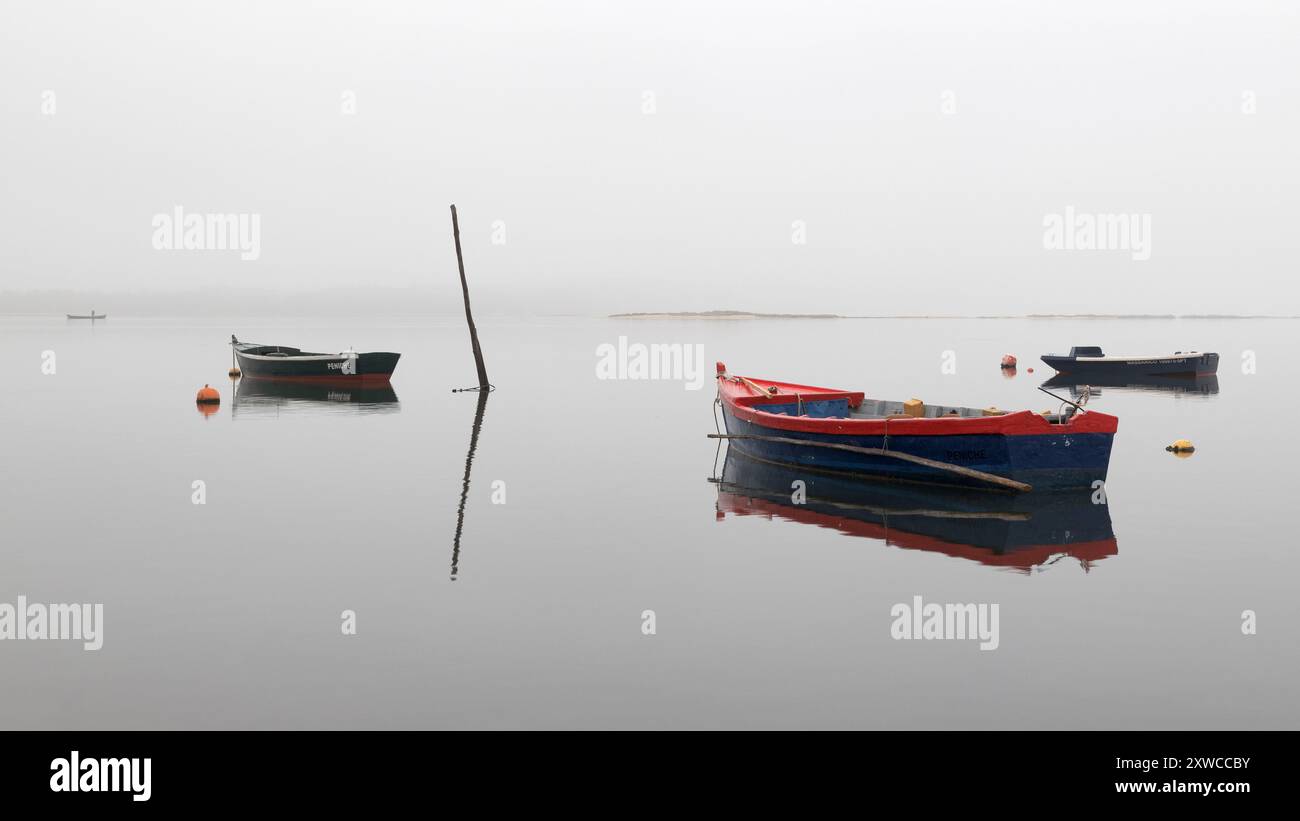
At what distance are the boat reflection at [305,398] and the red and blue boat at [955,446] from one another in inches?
839

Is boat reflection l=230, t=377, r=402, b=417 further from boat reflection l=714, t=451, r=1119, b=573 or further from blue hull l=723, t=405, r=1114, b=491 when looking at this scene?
blue hull l=723, t=405, r=1114, b=491

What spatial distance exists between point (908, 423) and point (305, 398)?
31.8m

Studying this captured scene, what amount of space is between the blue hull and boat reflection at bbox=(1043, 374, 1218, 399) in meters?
33.4

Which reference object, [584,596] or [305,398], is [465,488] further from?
[305,398]

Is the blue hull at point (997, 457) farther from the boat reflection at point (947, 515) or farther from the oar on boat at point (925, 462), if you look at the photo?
the boat reflection at point (947, 515)

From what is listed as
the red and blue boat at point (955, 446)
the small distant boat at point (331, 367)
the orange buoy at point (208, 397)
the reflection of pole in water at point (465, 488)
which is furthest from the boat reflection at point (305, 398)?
the red and blue boat at point (955, 446)

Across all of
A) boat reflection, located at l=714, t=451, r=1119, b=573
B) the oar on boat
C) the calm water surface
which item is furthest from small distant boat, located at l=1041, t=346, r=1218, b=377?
boat reflection, located at l=714, t=451, r=1119, b=573

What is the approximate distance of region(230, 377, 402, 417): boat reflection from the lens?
4059 cm

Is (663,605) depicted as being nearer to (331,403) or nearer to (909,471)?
(909,471)

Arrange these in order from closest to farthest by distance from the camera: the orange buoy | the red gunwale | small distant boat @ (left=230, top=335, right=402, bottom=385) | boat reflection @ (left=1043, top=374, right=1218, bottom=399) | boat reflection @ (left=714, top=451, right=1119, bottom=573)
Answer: boat reflection @ (left=714, top=451, right=1119, bottom=573)
the red gunwale
the orange buoy
small distant boat @ (left=230, top=335, right=402, bottom=385)
boat reflection @ (left=1043, top=374, right=1218, bottom=399)

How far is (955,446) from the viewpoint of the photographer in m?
20.3
